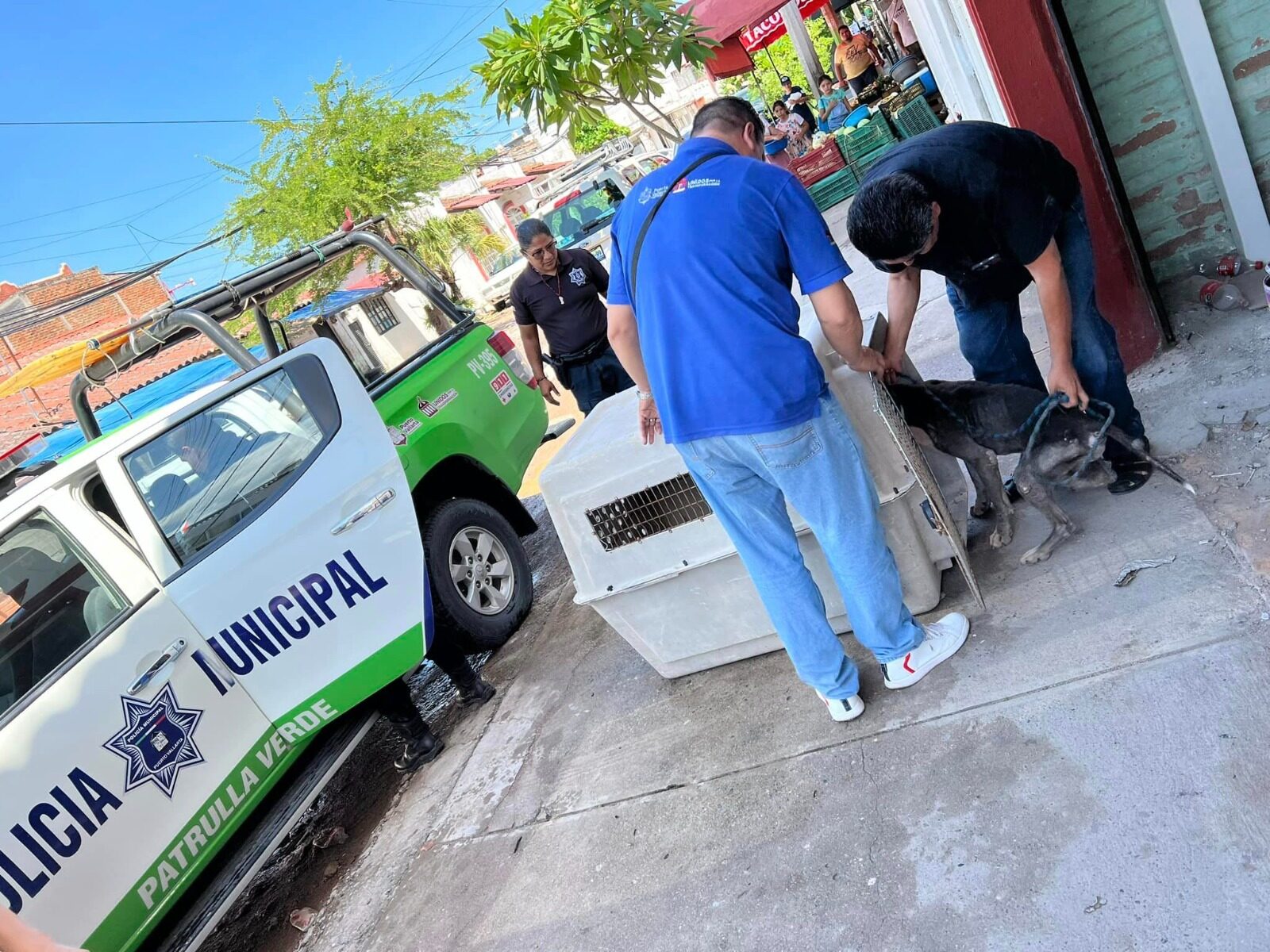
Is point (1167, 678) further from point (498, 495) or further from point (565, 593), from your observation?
point (498, 495)

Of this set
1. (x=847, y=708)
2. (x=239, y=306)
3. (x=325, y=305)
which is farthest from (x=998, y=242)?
(x=325, y=305)

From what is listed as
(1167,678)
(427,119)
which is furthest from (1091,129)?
(427,119)

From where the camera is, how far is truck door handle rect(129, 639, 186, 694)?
3.07m

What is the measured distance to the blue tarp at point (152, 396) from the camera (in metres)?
6.31

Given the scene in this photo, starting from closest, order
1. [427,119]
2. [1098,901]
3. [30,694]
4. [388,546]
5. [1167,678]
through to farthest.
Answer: [1098,901] < [1167,678] < [30,694] < [388,546] < [427,119]

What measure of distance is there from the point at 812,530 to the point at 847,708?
59 cm

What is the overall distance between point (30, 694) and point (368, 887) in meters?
1.37

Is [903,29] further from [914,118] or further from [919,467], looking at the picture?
[919,467]

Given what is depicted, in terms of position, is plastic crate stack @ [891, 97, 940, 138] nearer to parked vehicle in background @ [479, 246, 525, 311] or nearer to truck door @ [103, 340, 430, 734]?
truck door @ [103, 340, 430, 734]

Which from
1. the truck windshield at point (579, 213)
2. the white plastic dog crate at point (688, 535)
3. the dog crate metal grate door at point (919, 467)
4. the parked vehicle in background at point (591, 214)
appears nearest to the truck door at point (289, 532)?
the white plastic dog crate at point (688, 535)

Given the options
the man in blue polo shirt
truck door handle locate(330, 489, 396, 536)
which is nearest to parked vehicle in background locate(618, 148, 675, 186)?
truck door handle locate(330, 489, 396, 536)

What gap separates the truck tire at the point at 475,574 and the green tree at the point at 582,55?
289 cm

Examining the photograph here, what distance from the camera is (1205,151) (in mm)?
4078

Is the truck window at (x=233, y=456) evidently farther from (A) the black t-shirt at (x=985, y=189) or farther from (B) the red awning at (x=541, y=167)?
(B) the red awning at (x=541, y=167)
